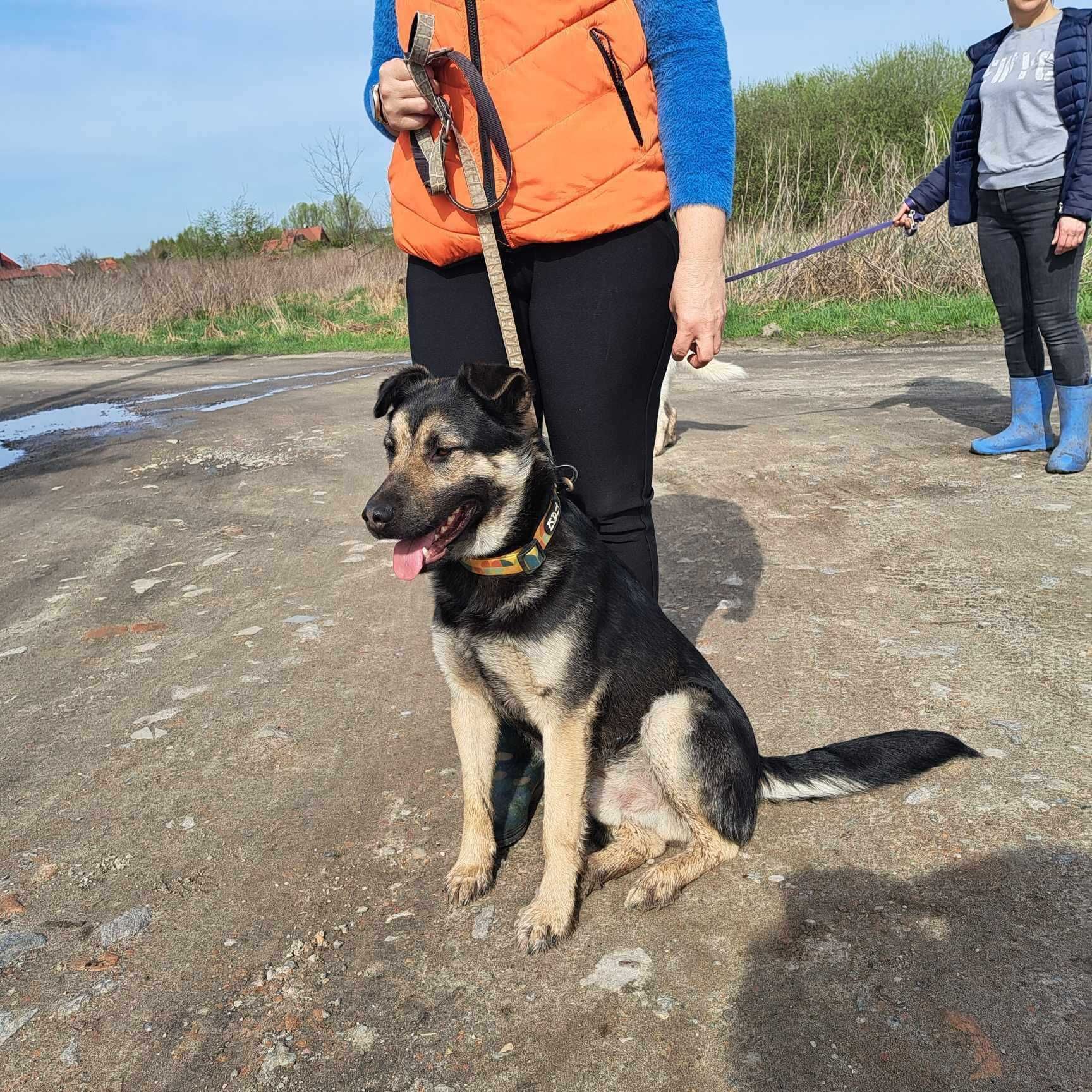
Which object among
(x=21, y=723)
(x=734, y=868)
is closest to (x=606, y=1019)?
(x=734, y=868)

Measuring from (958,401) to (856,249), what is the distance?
22.7 ft

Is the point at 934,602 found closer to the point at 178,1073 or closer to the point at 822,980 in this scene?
the point at 822,980

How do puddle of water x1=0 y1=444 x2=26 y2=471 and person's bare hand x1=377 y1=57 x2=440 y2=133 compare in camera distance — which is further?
puddle of water x1=0 y1=444 x2=26 y2=471

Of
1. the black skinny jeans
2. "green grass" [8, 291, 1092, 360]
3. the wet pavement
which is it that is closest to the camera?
the wet pavement

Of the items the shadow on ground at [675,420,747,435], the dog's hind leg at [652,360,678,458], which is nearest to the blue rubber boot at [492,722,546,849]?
the dog's hind leg at [652,360,678,458]

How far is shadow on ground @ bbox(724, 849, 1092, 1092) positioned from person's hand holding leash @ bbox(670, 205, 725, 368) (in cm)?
149

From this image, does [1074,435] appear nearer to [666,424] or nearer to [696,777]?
[666,424]

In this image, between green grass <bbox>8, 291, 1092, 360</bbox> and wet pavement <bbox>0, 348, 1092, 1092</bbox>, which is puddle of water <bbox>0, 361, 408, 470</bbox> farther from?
wet pavement <bbox>0, 348, 1092, 1092</bbox>

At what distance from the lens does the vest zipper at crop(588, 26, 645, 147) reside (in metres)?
2.23

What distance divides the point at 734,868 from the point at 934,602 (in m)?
2.09

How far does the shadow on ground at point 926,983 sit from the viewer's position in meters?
1.76

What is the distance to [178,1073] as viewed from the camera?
187cm

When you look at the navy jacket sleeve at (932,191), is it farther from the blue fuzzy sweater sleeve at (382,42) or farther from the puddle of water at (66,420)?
the puddle of water at (66,420)

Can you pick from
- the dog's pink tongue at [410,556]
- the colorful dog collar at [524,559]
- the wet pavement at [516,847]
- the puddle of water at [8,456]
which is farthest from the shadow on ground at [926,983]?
the puddle of water at [8,456]
